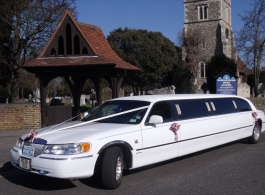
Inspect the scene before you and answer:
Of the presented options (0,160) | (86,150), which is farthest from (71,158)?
(0,160)

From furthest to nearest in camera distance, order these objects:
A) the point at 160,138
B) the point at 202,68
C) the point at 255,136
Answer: the point at 202,68
the point at 255,136
the point at 160,138

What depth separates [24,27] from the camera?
1019 inches

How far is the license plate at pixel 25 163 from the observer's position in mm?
7035

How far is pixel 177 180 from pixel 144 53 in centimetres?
5038

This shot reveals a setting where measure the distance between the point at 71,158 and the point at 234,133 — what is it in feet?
18.5

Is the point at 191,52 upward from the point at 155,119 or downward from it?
upward

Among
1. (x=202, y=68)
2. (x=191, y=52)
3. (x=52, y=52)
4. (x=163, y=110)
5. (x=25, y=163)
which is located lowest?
(x=25, y=163)

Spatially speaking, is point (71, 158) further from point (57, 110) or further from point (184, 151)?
point (57, 110)

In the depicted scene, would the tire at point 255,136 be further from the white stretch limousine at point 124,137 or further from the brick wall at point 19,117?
the brick wall at point 19,117

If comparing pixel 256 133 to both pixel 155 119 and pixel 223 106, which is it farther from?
pixel 155 119

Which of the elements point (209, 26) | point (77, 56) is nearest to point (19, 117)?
point (77, 56)

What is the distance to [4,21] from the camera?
81.1 ft

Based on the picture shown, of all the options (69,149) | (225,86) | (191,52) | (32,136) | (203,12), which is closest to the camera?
(69,149)

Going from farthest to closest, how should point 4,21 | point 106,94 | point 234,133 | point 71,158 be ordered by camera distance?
point 106,94, point 4,21, point 234,133, point 71,158
